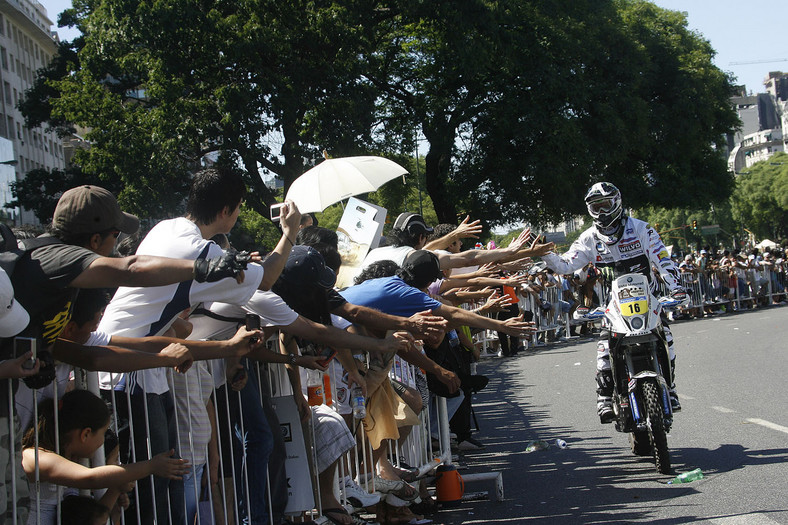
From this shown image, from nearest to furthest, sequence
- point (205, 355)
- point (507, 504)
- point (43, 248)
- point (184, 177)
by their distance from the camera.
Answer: point (43, 248)
point (205, 355)
point (507, 504)
point (184, 177)

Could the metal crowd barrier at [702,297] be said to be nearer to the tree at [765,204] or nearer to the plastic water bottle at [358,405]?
the plastic water bottle at [358,405]

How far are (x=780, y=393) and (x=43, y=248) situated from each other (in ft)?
30.4

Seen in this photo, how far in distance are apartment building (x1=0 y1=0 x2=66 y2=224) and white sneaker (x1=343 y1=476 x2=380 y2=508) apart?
2216 inches

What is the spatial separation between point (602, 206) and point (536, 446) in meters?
2.57

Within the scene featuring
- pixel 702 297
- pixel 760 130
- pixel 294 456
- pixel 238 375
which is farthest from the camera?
pixel 760 130

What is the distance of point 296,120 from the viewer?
2588 centimetres

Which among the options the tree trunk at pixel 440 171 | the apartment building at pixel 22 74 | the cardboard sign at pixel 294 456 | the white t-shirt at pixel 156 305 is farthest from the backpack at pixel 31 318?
the apartment building at pixel 22 74

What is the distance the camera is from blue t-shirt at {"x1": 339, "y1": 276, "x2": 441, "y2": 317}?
6.56 m

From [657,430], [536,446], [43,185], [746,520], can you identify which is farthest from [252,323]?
[43,185]

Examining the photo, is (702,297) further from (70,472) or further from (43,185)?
(70,472)

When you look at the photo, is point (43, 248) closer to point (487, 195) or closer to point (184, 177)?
point (184, 177)

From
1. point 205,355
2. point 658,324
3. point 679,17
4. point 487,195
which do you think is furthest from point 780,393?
point 679,17

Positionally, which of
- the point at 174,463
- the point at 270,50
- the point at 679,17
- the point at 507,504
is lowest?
the point at 507,504

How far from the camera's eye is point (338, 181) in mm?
9656
